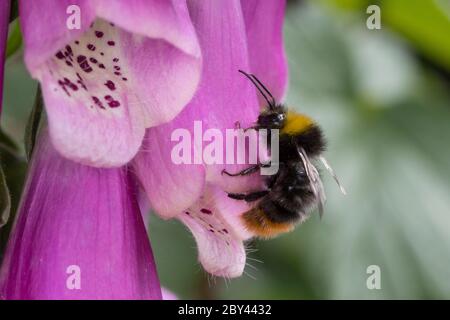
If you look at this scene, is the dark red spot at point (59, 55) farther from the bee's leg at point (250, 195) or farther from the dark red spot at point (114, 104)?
the bee's leg at point (250, 195)

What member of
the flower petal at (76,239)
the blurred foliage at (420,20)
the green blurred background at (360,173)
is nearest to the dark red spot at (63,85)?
the flower petal at (76,239)

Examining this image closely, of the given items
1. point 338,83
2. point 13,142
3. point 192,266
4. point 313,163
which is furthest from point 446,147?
point 13,142

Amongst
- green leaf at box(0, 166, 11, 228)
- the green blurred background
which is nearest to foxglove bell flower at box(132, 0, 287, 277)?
green leaf at box(0, 166, 11, 228)

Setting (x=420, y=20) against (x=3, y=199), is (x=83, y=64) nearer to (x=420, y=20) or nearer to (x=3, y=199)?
(x=3, y=199)

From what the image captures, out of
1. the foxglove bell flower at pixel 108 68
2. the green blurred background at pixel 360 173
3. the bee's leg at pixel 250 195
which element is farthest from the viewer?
the green blurred background at pixel 360 173

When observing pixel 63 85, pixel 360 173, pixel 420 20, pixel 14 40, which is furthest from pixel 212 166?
pixel 420 20
